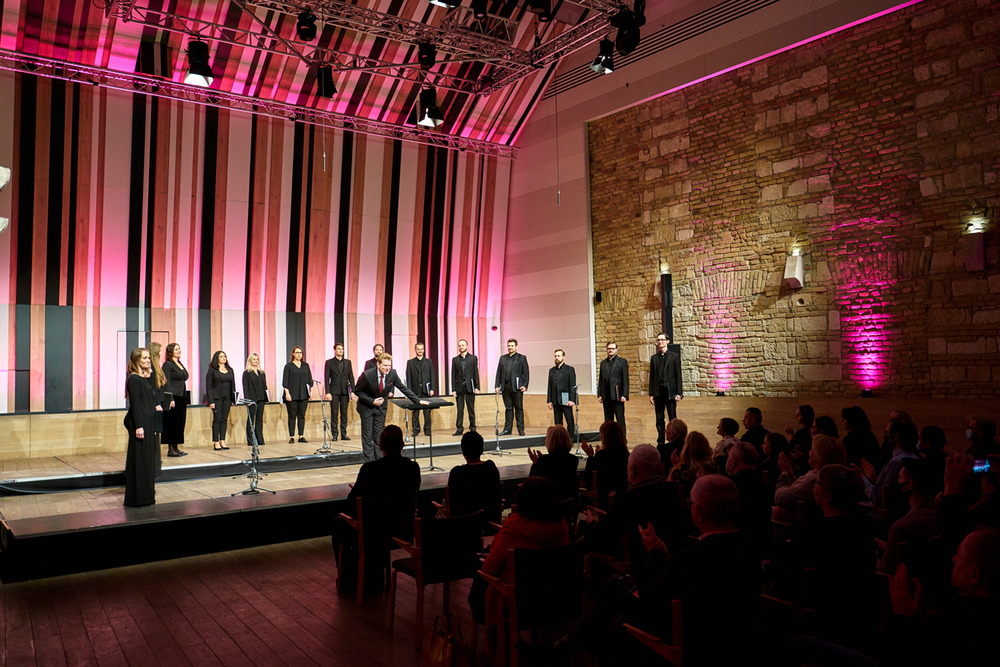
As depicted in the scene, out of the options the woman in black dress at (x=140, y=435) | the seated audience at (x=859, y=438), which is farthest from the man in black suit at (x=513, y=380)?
Answer: the seated audience at (x=859, y=438)

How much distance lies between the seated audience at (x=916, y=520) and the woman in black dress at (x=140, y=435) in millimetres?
4964

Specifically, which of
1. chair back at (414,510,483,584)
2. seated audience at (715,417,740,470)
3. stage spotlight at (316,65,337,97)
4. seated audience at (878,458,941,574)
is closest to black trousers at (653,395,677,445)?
seated audience at (715,417,740,470)

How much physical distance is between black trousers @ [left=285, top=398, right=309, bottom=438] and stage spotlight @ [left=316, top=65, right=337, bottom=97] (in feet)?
13.9

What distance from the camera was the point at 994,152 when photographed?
7301 mm

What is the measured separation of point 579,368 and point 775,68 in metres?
5.20

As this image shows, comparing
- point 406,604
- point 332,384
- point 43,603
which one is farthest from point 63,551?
point 332,384

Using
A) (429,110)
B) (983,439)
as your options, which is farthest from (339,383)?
(983,439)

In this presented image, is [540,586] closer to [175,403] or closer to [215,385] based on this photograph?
[175,403]

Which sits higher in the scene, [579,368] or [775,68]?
[775,68]

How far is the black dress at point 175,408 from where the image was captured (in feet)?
27.3

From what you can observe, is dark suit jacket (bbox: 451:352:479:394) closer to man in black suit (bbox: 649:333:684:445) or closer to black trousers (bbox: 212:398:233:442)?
man in black suit (bbox: 649:333:684:445)

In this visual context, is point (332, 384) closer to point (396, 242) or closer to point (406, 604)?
point (396, 242)

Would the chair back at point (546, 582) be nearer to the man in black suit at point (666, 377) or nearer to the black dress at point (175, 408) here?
the man in black suit at point (666, 377)

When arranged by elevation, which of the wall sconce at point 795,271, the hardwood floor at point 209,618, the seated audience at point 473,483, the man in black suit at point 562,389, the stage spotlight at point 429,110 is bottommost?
the hardwood floor at point 209,618
